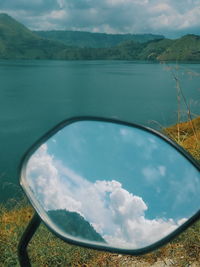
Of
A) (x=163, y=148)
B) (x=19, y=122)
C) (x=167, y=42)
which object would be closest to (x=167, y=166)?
(x=163, y=148)

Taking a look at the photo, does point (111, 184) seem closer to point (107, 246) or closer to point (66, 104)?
point (107, 246)

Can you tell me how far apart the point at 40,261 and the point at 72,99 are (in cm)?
6773

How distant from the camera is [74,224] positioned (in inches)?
42.1

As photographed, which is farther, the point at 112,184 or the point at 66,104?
the point at 66,104

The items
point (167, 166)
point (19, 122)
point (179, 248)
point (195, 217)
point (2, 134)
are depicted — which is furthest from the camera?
point (19, 122)

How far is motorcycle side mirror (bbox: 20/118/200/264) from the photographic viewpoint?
0.97 m

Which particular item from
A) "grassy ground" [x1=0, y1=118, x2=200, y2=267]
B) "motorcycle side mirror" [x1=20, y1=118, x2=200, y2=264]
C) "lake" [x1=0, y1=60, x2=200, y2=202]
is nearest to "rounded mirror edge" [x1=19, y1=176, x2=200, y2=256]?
→ "motorcycle side mirror" [x1=20, y1=118, x2=200, y2=264]

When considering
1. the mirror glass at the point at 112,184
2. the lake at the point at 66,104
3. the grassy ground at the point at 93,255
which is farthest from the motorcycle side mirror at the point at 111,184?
the lake at the point at 66,104

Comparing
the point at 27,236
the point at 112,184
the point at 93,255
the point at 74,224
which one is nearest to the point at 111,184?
the point at 112,184

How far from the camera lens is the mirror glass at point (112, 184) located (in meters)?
0.99

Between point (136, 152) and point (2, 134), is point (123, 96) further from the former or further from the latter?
point (136, 152)

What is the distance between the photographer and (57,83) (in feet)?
307

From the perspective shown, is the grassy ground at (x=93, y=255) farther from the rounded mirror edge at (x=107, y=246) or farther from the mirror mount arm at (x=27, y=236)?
the rounded mirror edge at (x=107, y=246)

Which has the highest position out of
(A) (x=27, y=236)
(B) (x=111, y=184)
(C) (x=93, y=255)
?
(B) (x=111, y=184)
